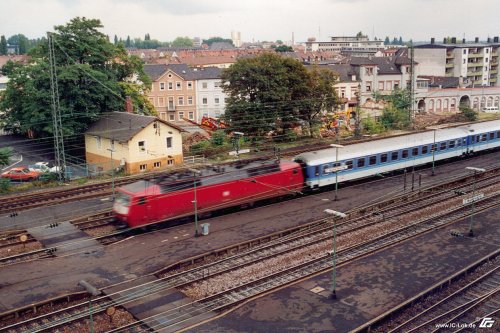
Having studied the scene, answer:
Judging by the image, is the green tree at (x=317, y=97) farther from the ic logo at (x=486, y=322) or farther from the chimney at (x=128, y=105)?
the ic logo at (x=486, y=322)

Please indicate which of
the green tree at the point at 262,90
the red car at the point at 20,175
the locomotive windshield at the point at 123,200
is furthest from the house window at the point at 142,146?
the locomotive windshield at the point at 123,200

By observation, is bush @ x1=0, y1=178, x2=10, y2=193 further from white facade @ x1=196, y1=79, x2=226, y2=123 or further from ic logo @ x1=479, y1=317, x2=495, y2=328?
white facade @ x1=196, y1=79, x2=226, y2=123

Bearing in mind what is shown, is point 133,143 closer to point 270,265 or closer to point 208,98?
point 270,265

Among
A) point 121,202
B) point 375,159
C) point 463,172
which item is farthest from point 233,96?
point 121,202

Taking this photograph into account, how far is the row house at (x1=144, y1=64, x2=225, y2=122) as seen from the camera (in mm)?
71312

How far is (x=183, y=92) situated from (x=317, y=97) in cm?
2688

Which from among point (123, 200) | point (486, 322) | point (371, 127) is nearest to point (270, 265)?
point (123, 200)

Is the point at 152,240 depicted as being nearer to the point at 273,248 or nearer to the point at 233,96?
the point at 273,248

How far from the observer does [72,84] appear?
142 feet

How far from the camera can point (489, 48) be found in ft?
327

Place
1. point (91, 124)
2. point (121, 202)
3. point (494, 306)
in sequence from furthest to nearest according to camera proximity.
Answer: point (91, 124), point (121, 202), point (494, 306)

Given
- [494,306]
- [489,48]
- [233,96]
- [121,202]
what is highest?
[489,48]

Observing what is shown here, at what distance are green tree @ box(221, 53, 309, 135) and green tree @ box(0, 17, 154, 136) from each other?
10472mm

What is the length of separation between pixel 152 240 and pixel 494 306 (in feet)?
50.2
